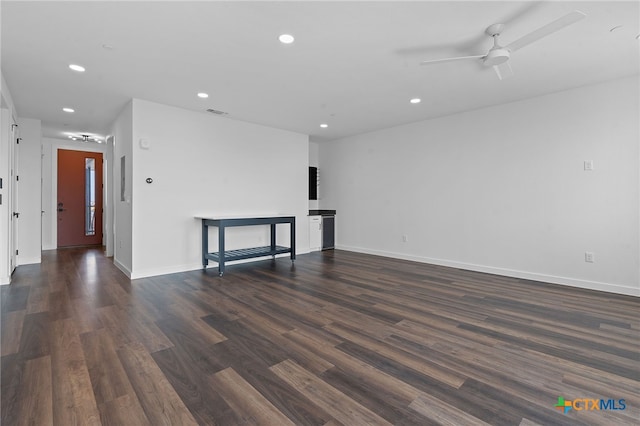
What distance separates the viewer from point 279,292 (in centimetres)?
364

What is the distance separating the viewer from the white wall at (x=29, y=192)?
5.35m

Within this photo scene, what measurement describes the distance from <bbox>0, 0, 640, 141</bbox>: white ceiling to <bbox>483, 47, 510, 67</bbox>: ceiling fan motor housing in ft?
0.69

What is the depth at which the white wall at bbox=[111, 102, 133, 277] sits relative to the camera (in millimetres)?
4340

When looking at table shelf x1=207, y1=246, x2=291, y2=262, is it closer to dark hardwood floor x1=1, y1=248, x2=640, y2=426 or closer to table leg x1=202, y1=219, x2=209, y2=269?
table leg x1=202, y1=219, x2=209, y2=269

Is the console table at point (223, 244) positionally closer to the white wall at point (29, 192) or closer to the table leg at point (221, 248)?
the table leg at point (221, 248)

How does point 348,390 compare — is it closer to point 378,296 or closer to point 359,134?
point 378,296

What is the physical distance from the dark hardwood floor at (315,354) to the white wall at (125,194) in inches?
30.8

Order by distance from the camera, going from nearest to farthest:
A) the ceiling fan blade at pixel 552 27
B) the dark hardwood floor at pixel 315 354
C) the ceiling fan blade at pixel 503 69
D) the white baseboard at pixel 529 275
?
the dark hardwood floor at pixel 315 354 < the ceiling fan blade at pixel 552 27 < the ceiling fan blade at pixel 503 69 < the white baseboard at pixel 529 275

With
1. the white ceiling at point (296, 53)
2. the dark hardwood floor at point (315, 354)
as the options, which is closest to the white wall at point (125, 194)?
the white ceiling at point (296, 53)

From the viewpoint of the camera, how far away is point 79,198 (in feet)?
24.2

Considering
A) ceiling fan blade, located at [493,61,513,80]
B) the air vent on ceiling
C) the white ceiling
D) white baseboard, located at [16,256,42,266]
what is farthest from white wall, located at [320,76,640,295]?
white baseboard, located at [16,256,42,266]

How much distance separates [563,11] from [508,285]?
10.1 ft

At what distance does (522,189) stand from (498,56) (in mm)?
2512

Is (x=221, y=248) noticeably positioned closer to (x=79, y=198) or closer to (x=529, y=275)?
(x=529, y=275)
